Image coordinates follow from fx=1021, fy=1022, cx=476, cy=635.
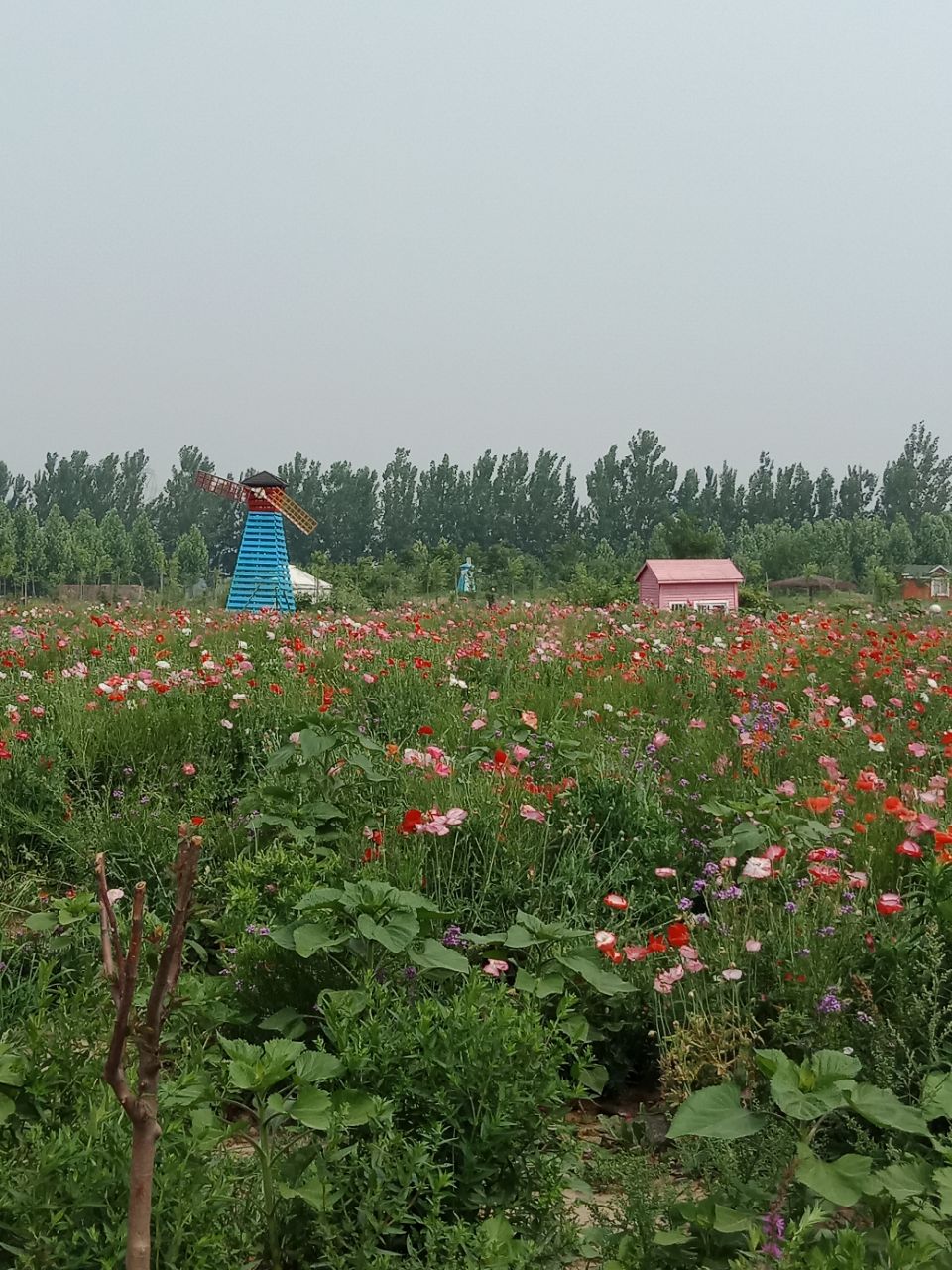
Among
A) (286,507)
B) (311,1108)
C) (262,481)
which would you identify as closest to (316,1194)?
(311,1108)

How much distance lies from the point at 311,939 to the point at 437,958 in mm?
307

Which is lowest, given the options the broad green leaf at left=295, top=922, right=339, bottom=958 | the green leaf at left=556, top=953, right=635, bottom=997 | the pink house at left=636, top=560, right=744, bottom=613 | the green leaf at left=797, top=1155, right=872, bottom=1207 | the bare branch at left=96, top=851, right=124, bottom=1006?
the green leaf at left=797, top=1155, right=872, bottom=1207

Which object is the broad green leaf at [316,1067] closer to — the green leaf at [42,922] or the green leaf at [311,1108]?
the green leaf at [311,1108]

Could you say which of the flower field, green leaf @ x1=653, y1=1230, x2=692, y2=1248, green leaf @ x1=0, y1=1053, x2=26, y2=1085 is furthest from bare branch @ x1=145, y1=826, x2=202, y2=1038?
→ green leaf @ x1=653, y1=1230, x2=692, y2=1248

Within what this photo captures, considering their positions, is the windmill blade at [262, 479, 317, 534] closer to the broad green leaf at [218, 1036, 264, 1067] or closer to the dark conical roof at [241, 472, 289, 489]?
the dark conical roof at [241, 472, 289, 489]

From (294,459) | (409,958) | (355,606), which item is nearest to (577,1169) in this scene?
(409,958)

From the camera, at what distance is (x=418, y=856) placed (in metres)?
3.16

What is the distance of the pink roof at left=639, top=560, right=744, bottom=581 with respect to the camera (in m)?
28.5

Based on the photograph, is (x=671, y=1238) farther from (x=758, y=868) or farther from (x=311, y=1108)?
(x=758, y=868)

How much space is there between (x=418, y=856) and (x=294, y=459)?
8618cm

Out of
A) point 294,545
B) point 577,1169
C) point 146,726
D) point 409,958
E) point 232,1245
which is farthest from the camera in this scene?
point 294,545

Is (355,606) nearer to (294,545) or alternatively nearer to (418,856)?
(418,856)

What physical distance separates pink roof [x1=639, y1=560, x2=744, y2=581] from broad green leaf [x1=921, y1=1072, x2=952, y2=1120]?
26.3 metres

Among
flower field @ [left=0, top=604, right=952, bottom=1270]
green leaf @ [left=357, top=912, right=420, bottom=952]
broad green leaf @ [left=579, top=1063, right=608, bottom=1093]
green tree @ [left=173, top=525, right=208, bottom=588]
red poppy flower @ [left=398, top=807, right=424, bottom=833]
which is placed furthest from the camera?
green tree @ [left=173, top=525, right=208, bottom=588]
